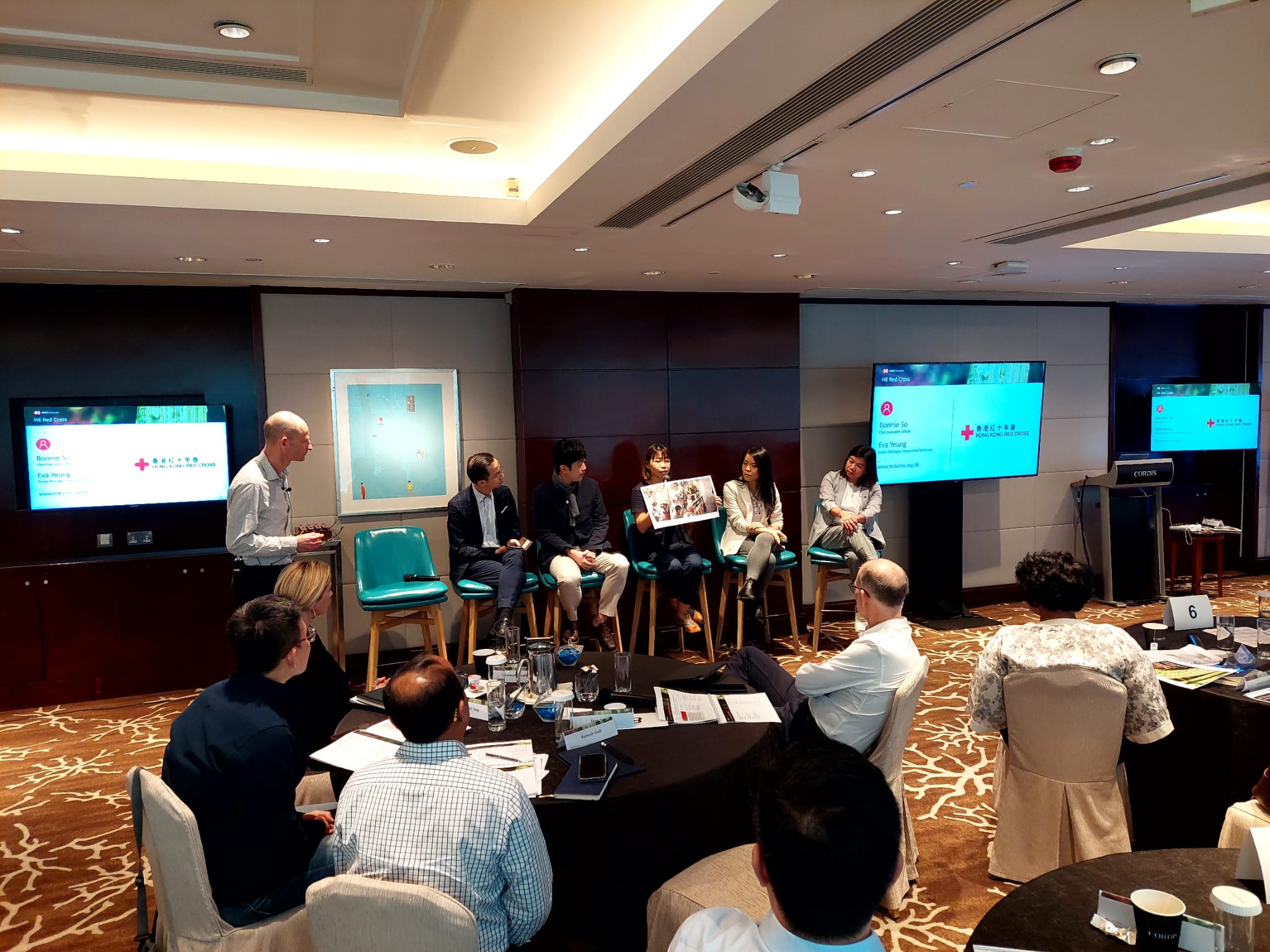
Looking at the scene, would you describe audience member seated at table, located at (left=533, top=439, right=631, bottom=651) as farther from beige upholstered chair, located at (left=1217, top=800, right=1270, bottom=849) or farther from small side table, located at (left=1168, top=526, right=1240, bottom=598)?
small side table, located at (left=1168, top=526, right=1240, bottom=598)

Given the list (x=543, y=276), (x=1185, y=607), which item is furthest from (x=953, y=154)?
(x=543, y=276)

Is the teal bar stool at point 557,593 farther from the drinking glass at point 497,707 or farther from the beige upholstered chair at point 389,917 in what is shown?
the beige upholstered chair at point 389,917

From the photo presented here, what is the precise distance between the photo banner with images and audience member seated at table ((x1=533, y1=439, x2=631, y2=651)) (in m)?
0.35

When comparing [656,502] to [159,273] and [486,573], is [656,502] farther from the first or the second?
[159,273]

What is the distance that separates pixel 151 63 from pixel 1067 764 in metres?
3.91

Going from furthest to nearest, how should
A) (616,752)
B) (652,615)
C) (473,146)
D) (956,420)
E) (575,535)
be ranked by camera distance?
(956,420)
(652,615)
(575,535)
(473,146)
(616,752)

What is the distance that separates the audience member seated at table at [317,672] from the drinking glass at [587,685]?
87 cm

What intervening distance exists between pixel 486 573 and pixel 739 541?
195cm

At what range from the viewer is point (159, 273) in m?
5.25

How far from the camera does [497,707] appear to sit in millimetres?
2930

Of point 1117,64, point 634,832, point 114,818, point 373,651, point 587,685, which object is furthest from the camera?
point 373,651

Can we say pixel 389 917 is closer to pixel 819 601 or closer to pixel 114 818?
pixel 114 818

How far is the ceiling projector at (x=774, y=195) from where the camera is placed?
10.4 feet

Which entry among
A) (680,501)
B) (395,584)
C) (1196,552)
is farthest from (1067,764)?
(1196,552)
